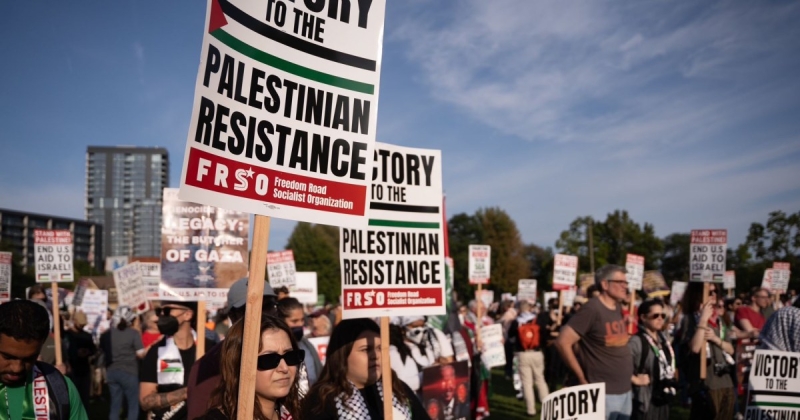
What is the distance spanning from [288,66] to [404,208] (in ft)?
6.78

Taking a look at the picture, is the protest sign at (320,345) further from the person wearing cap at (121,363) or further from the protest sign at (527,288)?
the protest sign at (527,288)

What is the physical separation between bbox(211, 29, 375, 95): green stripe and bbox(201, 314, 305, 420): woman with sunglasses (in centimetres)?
113

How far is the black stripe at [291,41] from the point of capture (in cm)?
274

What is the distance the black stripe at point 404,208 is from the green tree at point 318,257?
8181cm

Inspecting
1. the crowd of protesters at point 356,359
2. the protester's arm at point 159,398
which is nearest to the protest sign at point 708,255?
the crowd of protesters at point 356,359

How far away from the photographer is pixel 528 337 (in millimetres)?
13672

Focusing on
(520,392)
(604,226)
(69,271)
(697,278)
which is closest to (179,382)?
(69,271)

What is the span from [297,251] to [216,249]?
3254 inches

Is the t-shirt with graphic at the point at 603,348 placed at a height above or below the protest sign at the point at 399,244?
below

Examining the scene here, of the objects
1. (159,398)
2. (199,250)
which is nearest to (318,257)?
(199,250)

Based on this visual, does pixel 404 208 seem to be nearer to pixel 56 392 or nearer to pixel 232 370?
pixel 232 370

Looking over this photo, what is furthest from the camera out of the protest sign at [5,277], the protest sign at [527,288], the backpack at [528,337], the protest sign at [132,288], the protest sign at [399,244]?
the protest sign at [527,288]

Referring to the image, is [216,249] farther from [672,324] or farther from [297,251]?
[297,251]

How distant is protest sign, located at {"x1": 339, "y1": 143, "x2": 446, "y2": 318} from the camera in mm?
4484
